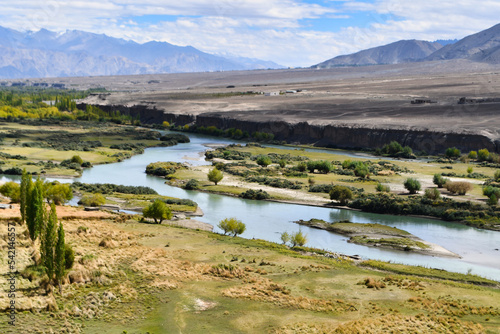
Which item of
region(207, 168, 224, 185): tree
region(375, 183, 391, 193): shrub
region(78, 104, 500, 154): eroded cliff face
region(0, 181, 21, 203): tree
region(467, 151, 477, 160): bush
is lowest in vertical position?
region(375, 183, 391, 193): shrub

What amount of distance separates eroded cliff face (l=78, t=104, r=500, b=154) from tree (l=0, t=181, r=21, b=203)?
8109 centimetres

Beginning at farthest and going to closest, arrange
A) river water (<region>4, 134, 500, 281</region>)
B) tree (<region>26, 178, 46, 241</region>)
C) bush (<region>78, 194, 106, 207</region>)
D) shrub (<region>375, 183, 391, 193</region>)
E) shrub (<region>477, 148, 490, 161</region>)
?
shrub (<region>477, 148, 490, 161</region>) < shrub (<region>375, 183, 391, 193</region>) < bush (<region>78, 194, 106, 207</region>) < river water (<region>4, 134, 500, 281</region>) < tree (<region>26, 178, 46, 241</region>)

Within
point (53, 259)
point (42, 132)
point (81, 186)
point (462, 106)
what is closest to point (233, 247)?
point (53, 259)

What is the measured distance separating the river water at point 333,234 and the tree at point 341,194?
1958 mm

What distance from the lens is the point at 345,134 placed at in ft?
432

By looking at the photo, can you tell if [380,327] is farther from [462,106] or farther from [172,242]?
[462,106]

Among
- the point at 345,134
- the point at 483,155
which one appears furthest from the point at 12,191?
the point at 345,134

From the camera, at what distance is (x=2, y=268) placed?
3459 centimetres

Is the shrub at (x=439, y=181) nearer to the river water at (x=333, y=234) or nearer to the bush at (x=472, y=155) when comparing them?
the river water at (x=333, y=234)

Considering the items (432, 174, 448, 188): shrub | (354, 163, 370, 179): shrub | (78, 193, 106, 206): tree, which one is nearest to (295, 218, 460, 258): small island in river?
(78, 193, 106, 206): tree

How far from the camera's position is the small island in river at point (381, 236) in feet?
173

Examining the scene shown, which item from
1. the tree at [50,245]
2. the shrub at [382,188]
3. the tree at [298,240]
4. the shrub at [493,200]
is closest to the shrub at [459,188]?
the shrub at [493,200]

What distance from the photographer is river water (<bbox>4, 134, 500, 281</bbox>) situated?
50.0m

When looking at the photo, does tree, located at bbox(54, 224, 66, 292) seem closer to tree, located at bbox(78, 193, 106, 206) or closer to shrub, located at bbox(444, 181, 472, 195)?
tree, located at bbox(78, 193, 106, 206)
